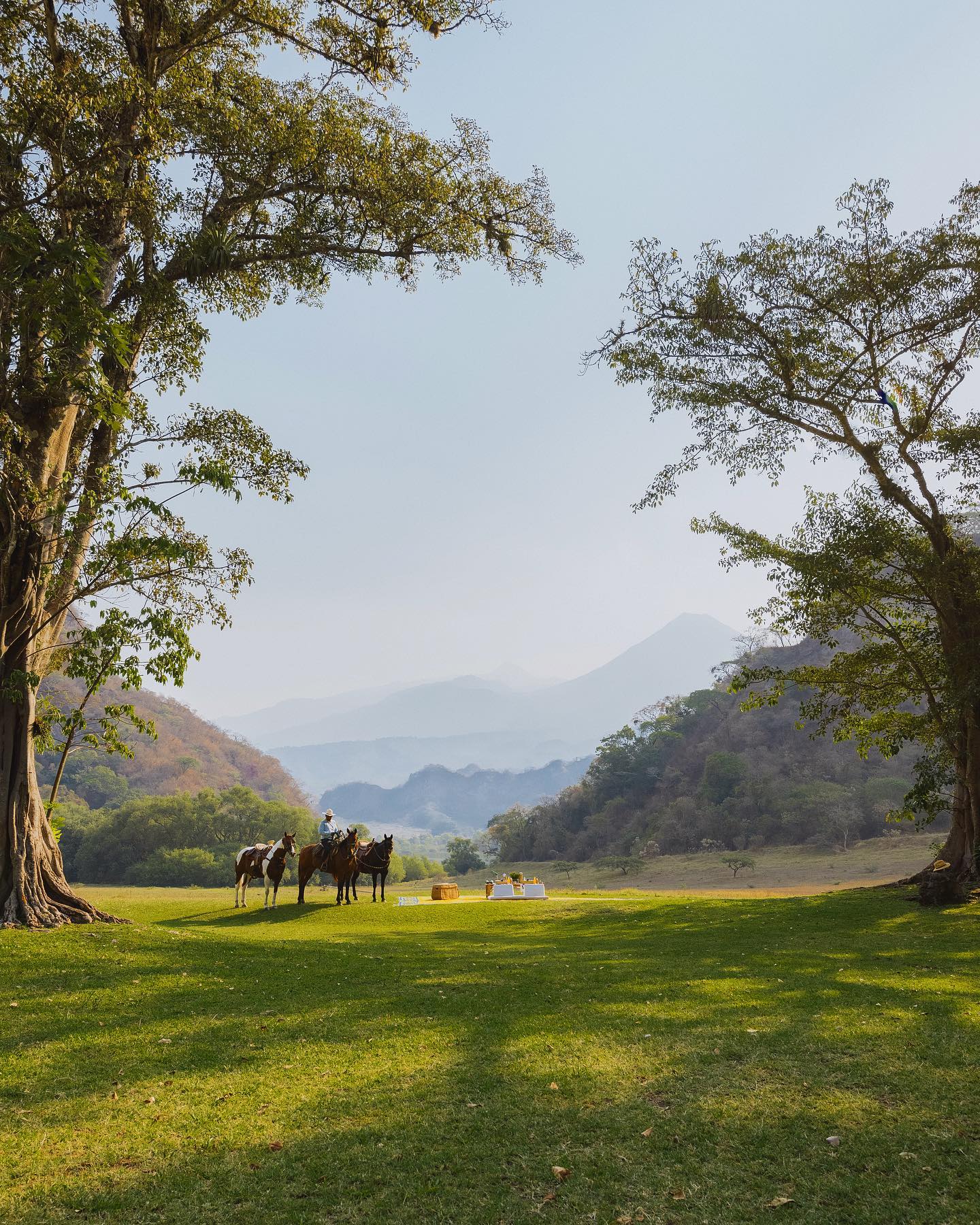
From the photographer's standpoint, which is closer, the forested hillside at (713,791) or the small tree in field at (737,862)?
the small tree in field at (737,862)

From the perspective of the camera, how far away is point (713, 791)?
72250mm

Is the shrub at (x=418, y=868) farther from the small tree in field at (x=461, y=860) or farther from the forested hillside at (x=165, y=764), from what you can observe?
the forested hillside at (x=165, y=764)

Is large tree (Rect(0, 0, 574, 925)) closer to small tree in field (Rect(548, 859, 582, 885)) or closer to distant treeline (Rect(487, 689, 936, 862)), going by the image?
distant treeline (Rect(487, 689, 936, 862))

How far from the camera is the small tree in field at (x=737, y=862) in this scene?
5352cm

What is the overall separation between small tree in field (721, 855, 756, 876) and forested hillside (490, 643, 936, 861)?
15.6ft

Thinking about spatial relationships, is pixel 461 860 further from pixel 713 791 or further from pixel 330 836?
pixel 330 836

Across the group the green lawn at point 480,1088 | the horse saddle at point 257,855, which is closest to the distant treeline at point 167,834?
the horse saddle at point 257,855

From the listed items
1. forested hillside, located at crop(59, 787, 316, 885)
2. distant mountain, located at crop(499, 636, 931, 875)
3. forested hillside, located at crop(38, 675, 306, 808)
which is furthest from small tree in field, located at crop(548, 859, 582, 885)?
forested hillside, located at crop(38, 675, 306, 808)

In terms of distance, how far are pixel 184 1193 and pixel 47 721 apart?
33.1 ft

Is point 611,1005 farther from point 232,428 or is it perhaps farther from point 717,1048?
point 232,428

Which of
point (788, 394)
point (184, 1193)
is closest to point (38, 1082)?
point (184, 1193)

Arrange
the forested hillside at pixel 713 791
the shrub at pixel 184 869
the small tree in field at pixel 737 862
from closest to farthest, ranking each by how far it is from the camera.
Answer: the small tree in field at pixel 737 862, the shrub at pixel 184 869, the forested hillside at pixel 713 791

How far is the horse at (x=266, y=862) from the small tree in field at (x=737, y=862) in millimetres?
41904

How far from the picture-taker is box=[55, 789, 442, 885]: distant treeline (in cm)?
6375
